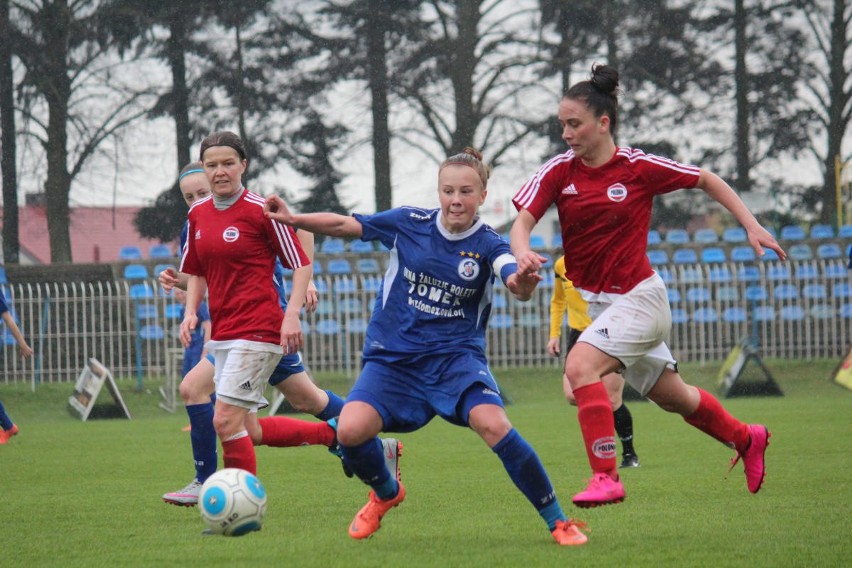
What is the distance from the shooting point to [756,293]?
19609mm

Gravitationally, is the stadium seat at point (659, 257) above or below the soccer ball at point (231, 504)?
above

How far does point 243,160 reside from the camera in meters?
6.05

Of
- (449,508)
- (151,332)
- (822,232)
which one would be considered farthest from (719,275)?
(449,508)

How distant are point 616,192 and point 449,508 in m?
1.95

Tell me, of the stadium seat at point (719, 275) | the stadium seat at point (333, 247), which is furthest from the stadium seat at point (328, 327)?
the stadium seat at point (719, 275)

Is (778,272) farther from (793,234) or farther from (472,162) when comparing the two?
(472,162)

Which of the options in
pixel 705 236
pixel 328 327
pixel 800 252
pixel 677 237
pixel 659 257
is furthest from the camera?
pixel 677 237

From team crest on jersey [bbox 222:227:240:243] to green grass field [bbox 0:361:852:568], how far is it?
4.63 ft

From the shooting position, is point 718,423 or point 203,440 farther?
point 203,440

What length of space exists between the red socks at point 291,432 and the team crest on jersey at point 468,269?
194cm

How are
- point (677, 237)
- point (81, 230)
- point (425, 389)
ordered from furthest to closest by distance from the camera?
point (81, 230) → point (677, 237) → point (425, 389)

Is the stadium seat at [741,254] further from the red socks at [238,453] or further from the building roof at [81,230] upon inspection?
the red socks at [238,453]

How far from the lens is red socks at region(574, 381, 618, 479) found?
199 inches

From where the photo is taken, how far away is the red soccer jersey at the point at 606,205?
5.35m
